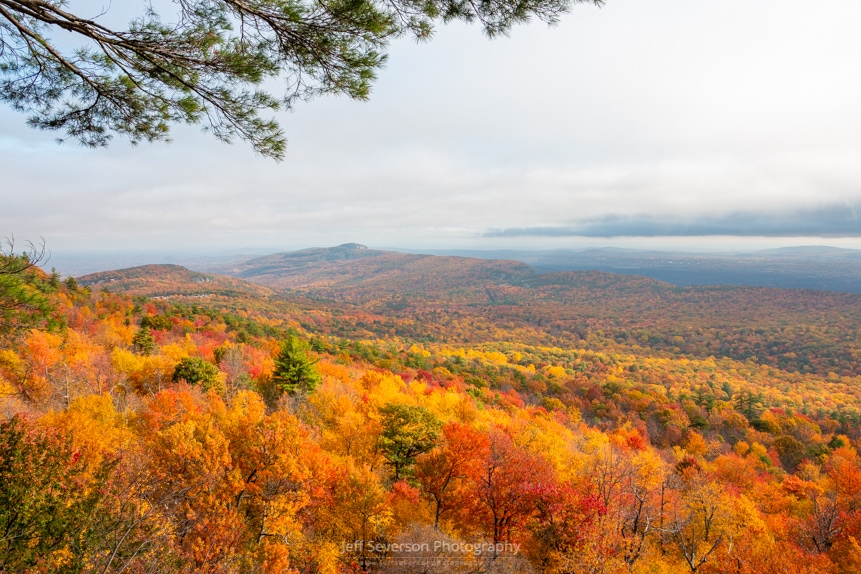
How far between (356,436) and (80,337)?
31.6m

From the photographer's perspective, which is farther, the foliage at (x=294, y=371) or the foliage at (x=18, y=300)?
the foliage at (x=294, y=371)

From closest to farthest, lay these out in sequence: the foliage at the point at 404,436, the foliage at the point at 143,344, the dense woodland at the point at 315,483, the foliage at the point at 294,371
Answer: the dense woodland at the point at 315,483 → the foliage at the point at 404,436 → the foliage at the point at 294,371 → the foliage at the point at 143,344

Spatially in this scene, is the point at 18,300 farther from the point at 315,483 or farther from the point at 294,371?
the point at 294,371

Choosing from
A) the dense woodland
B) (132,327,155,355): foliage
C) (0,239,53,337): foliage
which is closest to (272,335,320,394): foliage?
Result: the dense woodland

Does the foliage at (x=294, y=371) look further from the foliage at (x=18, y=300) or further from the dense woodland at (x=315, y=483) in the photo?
the foliage at (x=18, y=300)

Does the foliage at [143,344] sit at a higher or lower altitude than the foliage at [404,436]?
higher

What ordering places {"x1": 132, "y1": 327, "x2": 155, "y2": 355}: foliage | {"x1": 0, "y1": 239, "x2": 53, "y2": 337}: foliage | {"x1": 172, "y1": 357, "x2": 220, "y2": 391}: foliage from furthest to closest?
{"x1": 132, "y1": 327, "x2": 155, "y2": 355}: foliage, {"x1": 172, "y1": 357, "x2": 220, "y2": 391}: foliage, {"x1": 0, "y1": 239, "x2": 53, "y2": 337}: foliage

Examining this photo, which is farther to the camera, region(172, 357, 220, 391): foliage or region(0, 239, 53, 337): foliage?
region(172, 357, 220, 391): foliage

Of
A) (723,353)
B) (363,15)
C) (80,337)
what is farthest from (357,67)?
(723,353)

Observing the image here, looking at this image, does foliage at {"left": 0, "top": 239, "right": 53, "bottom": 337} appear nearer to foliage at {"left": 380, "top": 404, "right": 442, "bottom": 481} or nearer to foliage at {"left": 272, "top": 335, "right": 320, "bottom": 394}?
foliage at {"left": 380, "top": 404, "right": 442, "bottom": 481}

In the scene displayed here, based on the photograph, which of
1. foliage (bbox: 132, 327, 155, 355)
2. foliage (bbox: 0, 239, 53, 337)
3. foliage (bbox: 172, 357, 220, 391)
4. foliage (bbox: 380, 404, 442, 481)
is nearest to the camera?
foliage (bbox: 0, 239, 53, 337)

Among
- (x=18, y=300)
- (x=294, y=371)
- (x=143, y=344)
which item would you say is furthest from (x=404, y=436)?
(x=143, y=344)

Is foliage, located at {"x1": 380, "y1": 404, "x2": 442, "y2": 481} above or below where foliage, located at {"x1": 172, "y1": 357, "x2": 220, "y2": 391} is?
below

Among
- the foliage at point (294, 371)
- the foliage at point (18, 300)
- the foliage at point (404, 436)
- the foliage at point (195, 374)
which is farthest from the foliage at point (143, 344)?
the foliage at point (18, 300)
